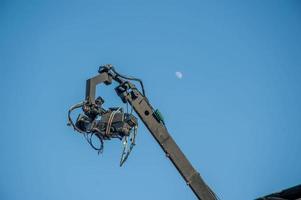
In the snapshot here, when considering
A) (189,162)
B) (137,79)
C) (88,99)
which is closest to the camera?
(88,99)

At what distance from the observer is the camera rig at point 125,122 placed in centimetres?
555

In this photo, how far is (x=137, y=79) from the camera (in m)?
6.42

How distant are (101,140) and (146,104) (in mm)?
1371

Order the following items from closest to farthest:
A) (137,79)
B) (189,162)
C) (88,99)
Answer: (88,99), (189,162), (137,79)

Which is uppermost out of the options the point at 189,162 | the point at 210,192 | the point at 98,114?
the point at 98,114

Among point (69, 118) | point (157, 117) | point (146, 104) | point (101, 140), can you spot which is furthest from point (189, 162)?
point (69, 118)

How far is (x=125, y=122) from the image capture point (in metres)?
5.65

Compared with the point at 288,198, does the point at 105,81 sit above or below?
above

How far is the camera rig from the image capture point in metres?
5.55

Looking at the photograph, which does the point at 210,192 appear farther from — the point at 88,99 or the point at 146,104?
the point at 88,99

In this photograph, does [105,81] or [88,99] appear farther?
[105,81]

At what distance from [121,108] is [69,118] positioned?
3.97 ft

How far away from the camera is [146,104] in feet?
20.0

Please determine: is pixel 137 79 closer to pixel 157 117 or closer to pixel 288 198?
pixel 157 117
